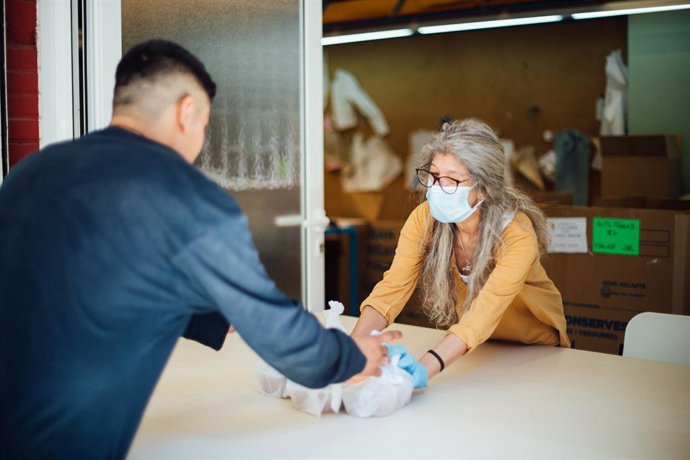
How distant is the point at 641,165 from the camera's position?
4.89 meters

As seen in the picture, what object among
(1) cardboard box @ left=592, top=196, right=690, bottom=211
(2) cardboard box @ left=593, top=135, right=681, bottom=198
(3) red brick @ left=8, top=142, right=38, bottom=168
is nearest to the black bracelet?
(3) red brick @ left=8, top=142, right=38, bottom=168

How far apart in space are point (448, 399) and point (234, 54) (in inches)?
68.2

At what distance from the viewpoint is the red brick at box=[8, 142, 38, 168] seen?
258cm

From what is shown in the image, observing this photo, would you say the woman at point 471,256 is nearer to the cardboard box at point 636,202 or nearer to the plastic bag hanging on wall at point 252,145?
the plastic bag hanging on wall at point 252,145

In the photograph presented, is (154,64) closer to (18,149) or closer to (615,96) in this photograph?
(18,149)

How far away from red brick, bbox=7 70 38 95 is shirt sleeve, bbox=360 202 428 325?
1.34m

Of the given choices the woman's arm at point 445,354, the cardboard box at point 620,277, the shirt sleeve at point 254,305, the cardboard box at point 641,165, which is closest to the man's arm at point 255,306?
the shirt sleeve at point 254,305

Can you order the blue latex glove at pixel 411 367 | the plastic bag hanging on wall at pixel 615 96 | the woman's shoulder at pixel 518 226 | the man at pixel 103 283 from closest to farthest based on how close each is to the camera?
the man at pixel 103 283
the blue latex glove at pixel 411 367
the woman's shoulder at pixel 518 226
the plastic bag hanging on wall at pixel 615 96

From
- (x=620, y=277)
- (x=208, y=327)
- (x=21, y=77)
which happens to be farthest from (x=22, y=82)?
(x=620, y=277)

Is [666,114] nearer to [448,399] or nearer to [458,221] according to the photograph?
[458,221]

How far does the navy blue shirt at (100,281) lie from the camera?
125 cm

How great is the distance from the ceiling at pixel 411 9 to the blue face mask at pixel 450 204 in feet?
9.95

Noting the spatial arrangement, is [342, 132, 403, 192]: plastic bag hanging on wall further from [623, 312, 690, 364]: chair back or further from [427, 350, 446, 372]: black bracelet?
[427, 350, 446, 372]: black bracelet

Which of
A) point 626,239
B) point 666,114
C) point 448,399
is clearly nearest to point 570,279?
point 626,239
